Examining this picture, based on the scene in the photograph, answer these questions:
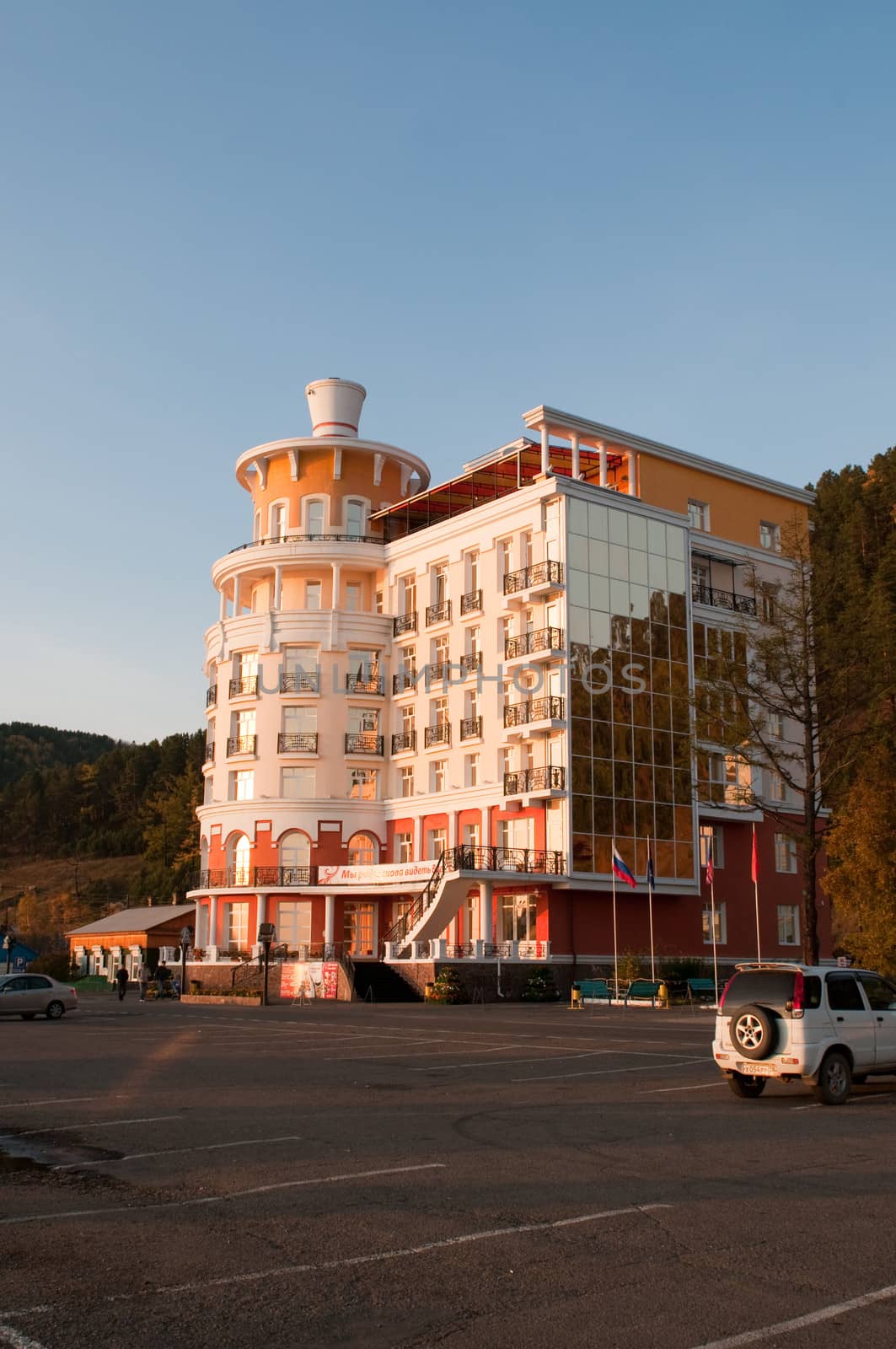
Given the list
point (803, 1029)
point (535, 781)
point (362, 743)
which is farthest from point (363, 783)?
point (803, 1029)

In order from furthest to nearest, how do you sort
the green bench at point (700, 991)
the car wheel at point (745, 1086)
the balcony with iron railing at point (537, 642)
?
the balcony with iron railing at point (537, 642)
the green bench at point (700, 991)
the car wheel at point (745, 1086)

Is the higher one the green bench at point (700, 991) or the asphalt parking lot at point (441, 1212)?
the asphalt parking lot at point (441, 1212)

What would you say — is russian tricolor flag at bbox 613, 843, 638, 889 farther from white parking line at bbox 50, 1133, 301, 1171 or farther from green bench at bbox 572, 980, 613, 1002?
white parking line at bbox 50, 1133, 301, 1171

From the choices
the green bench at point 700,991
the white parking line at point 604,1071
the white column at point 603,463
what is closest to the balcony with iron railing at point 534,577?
the white column at point 603,463

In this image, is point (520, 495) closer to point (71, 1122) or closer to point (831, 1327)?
point (71, 1122)

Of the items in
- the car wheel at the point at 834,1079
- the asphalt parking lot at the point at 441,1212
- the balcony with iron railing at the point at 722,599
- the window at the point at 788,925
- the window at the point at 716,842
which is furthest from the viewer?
the window at the point at 788,925

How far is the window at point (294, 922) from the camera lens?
57000mm

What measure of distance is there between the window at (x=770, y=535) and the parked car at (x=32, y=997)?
3773cm

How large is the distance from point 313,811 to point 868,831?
30.0 metres

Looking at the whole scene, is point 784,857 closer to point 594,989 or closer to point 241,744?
point 594,989

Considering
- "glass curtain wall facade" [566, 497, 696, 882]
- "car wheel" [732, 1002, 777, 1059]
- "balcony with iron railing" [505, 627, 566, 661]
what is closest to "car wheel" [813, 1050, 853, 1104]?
"car wheel" [732, 1002, 777, 1059]

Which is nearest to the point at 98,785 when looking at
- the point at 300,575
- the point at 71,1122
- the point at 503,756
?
the point at 300,575

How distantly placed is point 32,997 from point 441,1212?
31654 millimetres

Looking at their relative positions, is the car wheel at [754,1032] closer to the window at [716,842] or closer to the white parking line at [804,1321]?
the white parking line at [804,1321]
